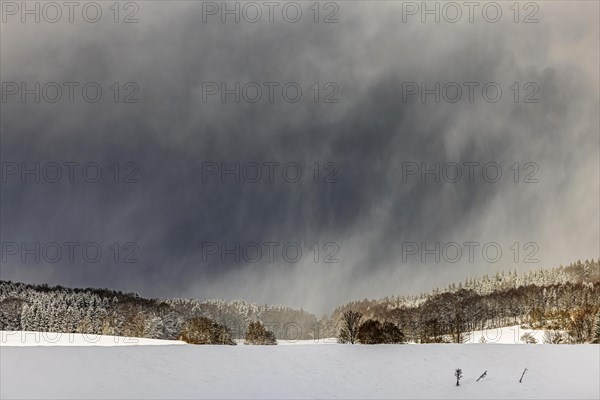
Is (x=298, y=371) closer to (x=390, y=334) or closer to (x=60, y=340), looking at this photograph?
(x=390, y=334)

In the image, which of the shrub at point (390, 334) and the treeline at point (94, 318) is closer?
the shrub at point (390, 334)

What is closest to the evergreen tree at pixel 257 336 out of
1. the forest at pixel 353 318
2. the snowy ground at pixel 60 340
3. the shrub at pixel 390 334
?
the forest at pixel 353 318

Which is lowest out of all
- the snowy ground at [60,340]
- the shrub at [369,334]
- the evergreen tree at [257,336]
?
the snowy ground at [60,340]

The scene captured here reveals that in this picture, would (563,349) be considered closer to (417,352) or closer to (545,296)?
(417,352)

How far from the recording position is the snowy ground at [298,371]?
2664 centimetres

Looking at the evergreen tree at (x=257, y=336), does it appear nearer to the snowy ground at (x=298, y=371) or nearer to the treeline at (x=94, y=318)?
the treeline at (x=94, y=318)

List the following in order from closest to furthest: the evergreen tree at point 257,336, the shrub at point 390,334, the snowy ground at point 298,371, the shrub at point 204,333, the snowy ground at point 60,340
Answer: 1. the snowy ground at point 298,371
2. the shrub at point 390,334
3. the snowy ground at point 60,340
4. the shrub at point 204,333
5. the evergreen tree at point 257,336

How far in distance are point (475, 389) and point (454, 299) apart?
503ft

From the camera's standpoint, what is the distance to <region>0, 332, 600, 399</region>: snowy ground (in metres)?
26.6

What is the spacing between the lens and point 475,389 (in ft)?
96.7

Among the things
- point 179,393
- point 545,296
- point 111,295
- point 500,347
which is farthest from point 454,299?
point 179,393

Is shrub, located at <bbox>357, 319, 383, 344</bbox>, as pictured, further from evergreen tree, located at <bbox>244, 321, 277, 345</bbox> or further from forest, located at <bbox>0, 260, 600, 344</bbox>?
evergreen tree, located at <bbox>244, 321, 277, 345</bbox>

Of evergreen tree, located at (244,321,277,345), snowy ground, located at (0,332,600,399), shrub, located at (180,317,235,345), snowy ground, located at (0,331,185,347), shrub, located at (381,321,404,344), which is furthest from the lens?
evergreen tree, located at (244,321,277,345)

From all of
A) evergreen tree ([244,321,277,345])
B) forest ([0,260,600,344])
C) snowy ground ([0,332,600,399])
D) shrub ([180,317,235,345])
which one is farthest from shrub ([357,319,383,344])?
evergreen tree ([244,321,277,345])
